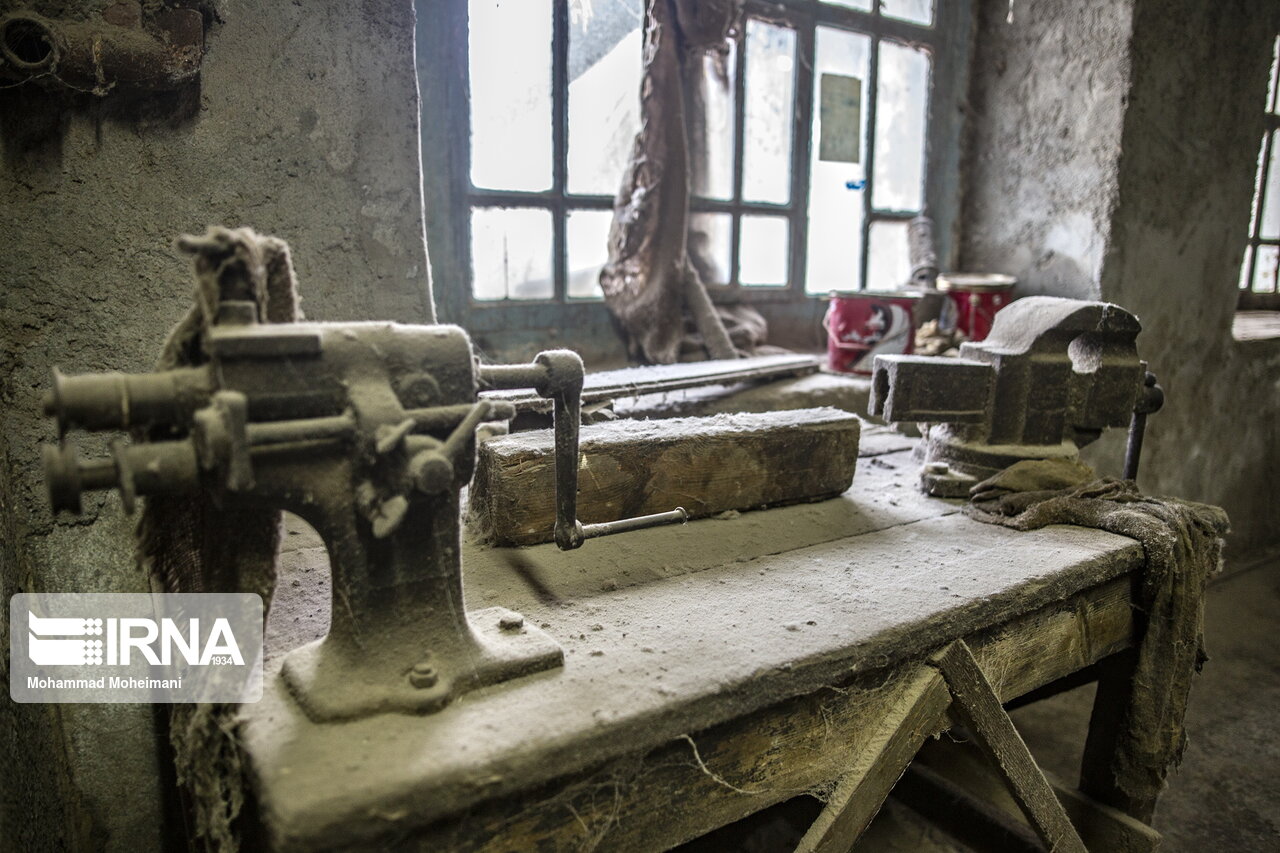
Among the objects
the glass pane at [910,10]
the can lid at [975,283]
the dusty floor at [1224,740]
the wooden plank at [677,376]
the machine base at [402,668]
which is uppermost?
the glass pane at [910,10]

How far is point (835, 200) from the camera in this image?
3.36m

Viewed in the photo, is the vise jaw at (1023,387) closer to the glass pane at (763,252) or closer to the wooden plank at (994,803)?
the wooden plank at (994,803)

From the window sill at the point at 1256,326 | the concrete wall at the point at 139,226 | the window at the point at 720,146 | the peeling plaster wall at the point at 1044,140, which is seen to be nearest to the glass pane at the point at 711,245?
the window at the point at 720,146

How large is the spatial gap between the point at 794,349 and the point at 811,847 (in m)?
2.42

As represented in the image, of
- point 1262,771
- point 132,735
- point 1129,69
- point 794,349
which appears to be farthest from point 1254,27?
point 132,735

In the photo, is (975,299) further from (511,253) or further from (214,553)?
(214,553)

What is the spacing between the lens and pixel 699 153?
290 centimetres

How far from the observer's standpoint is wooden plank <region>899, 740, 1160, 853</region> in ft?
5.60

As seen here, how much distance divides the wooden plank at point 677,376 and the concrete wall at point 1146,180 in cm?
126

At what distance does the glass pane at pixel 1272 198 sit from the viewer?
13.5 ft

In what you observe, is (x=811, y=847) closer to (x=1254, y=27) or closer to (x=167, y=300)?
(x=167, y=300)

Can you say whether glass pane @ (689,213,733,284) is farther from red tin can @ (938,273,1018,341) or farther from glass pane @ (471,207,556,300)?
red tin can @ (938,273,1018,341)

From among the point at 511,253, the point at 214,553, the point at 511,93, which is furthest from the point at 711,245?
the point at 214,553

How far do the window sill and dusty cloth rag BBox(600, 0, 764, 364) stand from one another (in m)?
2.58
